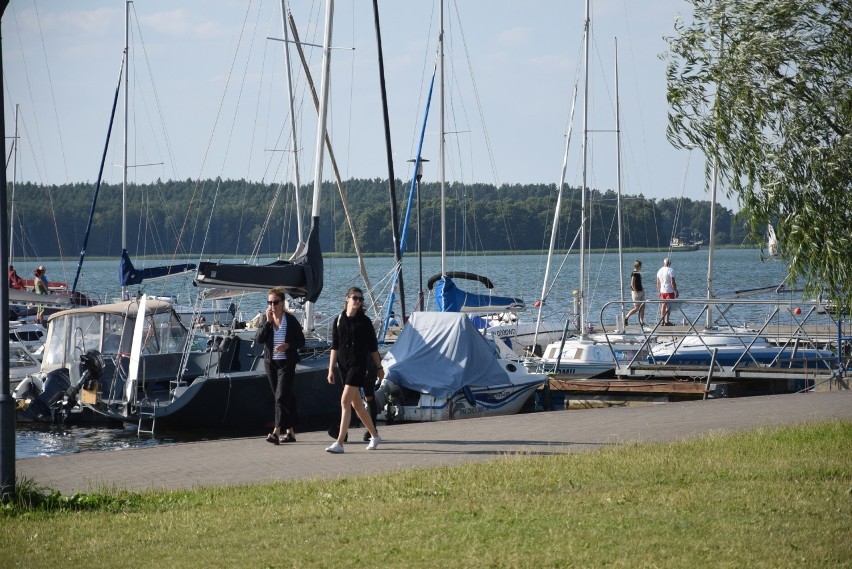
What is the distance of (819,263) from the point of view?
12.2 m

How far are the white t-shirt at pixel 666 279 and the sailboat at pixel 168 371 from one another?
39.8ft

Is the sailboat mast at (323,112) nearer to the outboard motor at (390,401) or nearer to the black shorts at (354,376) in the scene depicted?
the outboard motor at (390,401)

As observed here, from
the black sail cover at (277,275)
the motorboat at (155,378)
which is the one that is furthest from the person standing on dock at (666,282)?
the black sail cover at (277,275)

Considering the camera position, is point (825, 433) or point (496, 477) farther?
point (825, 433)

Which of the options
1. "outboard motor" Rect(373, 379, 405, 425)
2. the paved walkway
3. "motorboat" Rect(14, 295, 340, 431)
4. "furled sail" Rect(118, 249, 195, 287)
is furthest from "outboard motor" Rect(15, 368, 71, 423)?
the paved walkway

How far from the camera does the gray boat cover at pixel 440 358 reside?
61.0 ft

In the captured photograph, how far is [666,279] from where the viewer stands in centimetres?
3170

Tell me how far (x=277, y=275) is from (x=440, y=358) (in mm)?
3321

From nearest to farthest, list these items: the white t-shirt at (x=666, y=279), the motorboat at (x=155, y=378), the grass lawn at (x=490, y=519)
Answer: the grass lawn at (x=490, y=519), the motorboat at (x=155, y=378), the white t-shirt at (x=666, y=279)

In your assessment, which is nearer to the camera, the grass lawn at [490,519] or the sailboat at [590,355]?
the grass lawn at [490,519]

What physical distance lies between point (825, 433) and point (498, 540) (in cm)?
613

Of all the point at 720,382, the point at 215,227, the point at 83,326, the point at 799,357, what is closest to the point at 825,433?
the point at 720,382

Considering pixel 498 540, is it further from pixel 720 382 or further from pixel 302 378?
pixel 720 382

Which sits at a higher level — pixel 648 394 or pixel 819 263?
pixel 819 263
